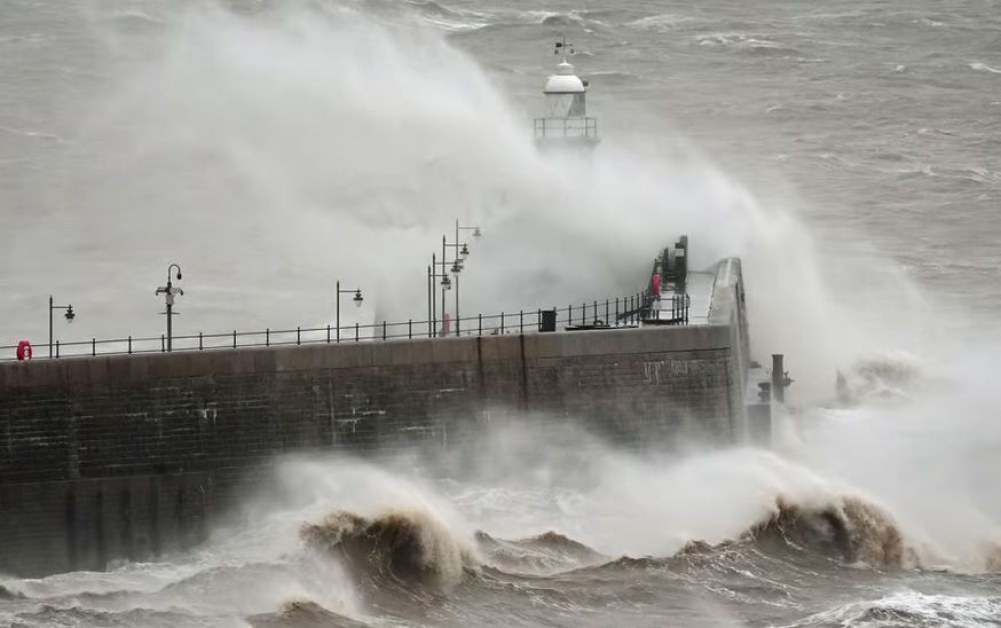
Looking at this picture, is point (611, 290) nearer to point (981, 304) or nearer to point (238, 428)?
point (238, 428)

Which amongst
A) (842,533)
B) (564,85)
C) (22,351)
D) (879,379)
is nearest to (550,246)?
(564,85)

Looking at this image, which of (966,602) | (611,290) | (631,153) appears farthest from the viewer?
(631,153)

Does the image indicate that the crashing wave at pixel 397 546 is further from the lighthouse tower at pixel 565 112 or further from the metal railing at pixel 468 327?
the lighthouse tower at pixel 565 112

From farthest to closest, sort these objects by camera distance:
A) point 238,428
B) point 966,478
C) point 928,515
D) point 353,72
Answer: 1. point 353,72
2. point 966,478
3. point 928,515
4. point 238,428

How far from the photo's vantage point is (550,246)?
125ft

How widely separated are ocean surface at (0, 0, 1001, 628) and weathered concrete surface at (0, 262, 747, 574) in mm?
399

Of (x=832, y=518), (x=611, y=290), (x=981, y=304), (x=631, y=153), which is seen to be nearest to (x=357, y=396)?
(x=832, y=518)

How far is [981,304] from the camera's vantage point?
160 feet

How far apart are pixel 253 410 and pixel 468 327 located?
7.60 metres

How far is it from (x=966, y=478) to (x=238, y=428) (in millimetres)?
11563

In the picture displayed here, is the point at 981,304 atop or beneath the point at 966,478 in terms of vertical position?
atop

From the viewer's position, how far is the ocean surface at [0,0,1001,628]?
86.4 ft

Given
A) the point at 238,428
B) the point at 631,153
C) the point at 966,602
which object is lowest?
the point at 966,602

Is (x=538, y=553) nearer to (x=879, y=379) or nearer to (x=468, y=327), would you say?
(x=468, y=327)
